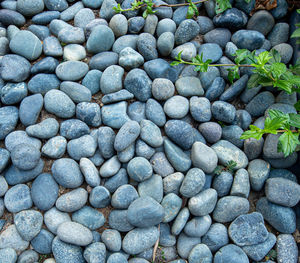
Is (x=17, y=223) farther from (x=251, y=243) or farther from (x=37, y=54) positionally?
(x=251, y=243)

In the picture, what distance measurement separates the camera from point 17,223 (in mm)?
2078

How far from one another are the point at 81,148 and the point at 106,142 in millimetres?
199

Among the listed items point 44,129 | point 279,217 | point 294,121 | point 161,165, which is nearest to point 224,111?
point 294,121

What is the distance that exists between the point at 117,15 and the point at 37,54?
78 cm

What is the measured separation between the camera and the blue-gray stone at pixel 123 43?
2600mm

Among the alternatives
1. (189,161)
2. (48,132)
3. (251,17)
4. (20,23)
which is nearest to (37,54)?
(20,23)

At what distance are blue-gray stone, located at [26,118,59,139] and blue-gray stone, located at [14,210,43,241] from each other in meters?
0.57

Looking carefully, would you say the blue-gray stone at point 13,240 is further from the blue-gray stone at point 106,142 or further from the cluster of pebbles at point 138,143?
the blue-gray stone at point 106,142

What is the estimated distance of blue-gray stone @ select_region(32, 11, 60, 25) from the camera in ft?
8.79

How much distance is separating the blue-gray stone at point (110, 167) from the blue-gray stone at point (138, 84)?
0.57 m

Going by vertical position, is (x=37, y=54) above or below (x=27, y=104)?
above

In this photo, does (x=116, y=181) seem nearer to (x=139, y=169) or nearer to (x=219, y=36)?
(x=139, y=169)

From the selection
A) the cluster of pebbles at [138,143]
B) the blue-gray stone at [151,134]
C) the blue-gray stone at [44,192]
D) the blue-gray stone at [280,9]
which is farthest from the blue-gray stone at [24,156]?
the blue-gray stone at [280,9]

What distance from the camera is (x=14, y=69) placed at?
94.6 inches
